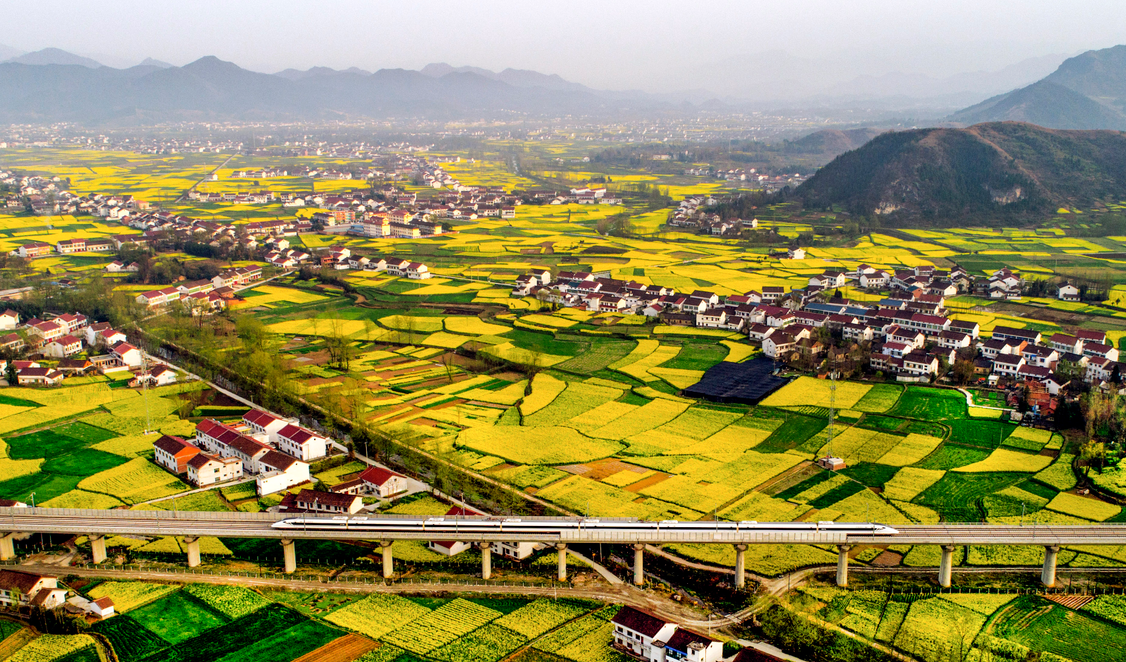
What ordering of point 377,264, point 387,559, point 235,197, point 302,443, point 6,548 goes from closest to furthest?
point 387,559 < point 6,548 < point 302,443 < point 377,264 < point 235,197

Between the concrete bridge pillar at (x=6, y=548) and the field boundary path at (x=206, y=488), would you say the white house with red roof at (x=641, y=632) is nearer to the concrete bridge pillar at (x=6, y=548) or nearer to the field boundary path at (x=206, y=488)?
the field boundary path at (x=206, y=488)

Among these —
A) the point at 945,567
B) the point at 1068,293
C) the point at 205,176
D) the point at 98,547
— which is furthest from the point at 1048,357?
the point at 205,176

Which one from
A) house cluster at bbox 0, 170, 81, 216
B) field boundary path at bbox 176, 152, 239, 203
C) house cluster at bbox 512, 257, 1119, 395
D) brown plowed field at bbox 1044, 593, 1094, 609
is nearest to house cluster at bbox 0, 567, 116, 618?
brown plowed field at bbox 1044, 593, 1094, 609

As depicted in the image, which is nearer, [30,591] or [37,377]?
[30,591]

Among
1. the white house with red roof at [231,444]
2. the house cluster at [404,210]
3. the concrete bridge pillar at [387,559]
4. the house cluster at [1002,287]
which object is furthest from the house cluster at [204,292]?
the house cluster at [1002,287]

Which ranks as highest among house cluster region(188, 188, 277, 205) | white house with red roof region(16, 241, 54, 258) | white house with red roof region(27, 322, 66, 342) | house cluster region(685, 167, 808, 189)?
house cluster region(685, 167, 808, 189)

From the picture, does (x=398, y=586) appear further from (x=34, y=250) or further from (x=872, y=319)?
(x=34, y=250)

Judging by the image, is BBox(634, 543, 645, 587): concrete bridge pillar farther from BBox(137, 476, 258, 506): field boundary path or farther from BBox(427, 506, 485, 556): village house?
BBox(137, 476, 258, 506): field boundary path
